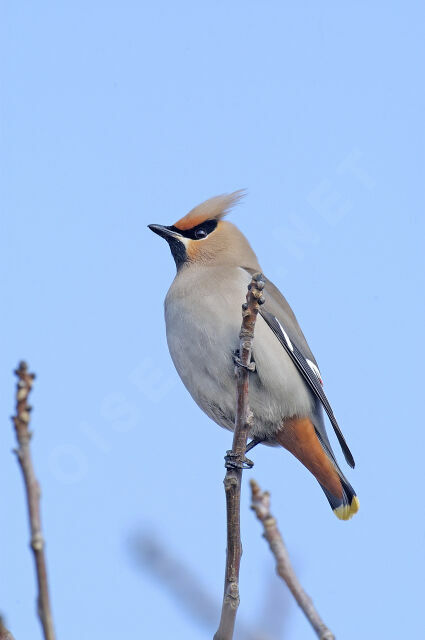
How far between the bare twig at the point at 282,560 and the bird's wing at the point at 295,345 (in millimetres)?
2513

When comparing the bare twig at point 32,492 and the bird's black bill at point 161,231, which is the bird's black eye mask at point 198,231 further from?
the bare twig at point 32,492

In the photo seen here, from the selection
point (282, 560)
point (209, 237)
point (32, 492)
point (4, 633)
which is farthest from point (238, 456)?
point (209, 237)

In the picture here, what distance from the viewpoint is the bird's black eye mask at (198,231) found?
5.34 metres

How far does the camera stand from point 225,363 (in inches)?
169

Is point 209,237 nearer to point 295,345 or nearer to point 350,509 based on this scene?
point 295,345

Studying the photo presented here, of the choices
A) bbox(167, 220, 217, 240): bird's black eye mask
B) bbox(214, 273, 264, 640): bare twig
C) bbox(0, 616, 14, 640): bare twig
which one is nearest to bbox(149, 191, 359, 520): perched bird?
bbox(167, 220, 217, 240): bird's black eye mask

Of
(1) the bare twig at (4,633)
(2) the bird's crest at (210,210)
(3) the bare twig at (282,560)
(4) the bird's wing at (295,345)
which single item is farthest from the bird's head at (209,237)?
(1) the bare twig at (4,633)

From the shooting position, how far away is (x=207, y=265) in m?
5.06

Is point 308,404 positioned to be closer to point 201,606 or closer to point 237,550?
point 237,550

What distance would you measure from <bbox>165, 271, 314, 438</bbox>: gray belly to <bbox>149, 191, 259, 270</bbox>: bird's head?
1.86 ft

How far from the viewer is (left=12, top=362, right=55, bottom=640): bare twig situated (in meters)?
1.20

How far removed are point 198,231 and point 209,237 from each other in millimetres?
85

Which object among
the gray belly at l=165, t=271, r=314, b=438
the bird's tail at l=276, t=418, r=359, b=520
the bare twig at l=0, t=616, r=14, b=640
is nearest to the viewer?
the bare twig at l=0, t=616, r=14, b=640

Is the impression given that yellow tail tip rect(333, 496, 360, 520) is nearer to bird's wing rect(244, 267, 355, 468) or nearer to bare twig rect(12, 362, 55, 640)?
bird's wing rect(244, 267, 355, 468)
